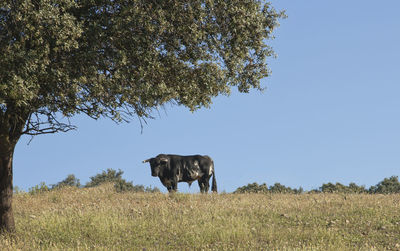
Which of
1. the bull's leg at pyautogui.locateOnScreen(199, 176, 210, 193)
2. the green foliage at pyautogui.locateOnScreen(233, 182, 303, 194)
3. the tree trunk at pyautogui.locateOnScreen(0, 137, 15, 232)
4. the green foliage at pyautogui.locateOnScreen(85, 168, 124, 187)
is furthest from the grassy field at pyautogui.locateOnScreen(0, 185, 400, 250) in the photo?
the green foliage at pyautogui.locateOnScreen(85, 168, 124, 187)

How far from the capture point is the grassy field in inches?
524

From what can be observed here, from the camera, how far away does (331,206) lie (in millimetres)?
19719

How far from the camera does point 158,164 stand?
26297mm

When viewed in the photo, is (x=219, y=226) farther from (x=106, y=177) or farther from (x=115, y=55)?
(x=106, y=177)

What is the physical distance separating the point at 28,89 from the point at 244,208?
1011cm

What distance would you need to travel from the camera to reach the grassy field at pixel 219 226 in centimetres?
1331

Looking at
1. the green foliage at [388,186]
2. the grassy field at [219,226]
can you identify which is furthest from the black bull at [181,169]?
the green foliage at [388,186]

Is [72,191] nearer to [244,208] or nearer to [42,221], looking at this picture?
[42,221]

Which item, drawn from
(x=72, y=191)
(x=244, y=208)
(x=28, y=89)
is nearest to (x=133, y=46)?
(x=28, y=89)

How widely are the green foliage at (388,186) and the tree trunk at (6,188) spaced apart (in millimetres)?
29822

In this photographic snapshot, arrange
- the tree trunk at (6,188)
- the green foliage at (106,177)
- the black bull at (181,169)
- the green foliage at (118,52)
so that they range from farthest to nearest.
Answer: the green foliage at (106,177), the black bull at (181,169), the tree trunk at (6,188), the green foliage at (118,52)

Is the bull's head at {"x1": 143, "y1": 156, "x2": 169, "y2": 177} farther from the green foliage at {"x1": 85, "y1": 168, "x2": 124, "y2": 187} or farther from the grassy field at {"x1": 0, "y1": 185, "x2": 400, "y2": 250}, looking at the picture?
the green foliage at {"x1": 85, "y1": 168, "x2": 124, "y2": 187}

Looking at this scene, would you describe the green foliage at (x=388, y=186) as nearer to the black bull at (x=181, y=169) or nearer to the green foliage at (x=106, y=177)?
→ the black bull at (x=181, y=169)

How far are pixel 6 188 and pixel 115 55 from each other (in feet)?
21.2
